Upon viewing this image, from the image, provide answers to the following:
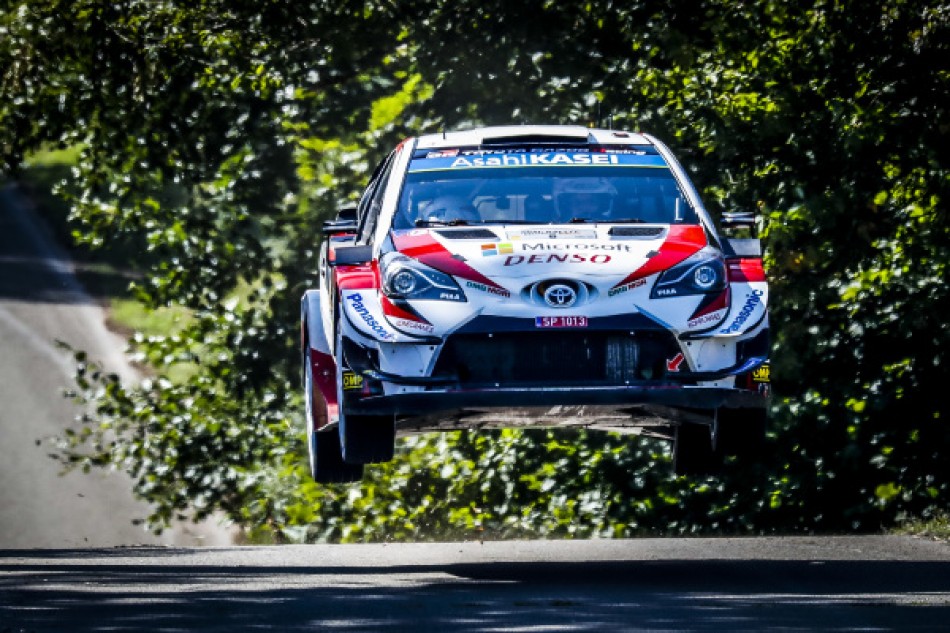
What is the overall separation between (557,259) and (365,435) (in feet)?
4.81

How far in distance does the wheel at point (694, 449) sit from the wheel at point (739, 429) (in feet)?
2.75

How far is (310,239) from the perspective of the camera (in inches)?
830

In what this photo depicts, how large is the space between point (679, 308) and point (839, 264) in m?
8.62

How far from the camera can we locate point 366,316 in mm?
9305

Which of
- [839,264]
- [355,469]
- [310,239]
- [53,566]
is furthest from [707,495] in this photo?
[53,566]

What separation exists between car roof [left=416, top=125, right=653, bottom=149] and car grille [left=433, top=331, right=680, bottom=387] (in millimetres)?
1939

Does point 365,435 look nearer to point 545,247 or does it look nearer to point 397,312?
point 397,312

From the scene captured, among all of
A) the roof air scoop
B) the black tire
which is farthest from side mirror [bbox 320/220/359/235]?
the black tire

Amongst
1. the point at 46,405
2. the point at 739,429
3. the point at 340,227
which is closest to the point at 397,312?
the point at 340,227

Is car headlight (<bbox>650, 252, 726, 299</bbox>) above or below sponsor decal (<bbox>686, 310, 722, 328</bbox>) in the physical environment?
above

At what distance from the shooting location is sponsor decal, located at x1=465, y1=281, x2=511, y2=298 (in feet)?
29.8

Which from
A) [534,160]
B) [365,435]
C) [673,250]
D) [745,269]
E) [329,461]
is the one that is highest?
[534,160]

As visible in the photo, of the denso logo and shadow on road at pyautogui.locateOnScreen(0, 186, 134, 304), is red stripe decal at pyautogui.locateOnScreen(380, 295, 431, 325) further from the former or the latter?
shadow on road at pyautogui.locateOnScreen(0, 186, 134, 304)

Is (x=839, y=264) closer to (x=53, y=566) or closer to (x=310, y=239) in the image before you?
(x=310, y=239)
